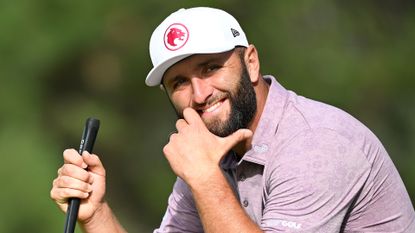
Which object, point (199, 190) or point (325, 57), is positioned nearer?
point (199, 190)

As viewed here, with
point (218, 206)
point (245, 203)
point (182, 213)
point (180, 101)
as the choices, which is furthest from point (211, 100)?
point (182, 213)

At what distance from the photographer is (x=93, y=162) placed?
3.57 m

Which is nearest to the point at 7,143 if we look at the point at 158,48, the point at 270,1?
the point at 270,1

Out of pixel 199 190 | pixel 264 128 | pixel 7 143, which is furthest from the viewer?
pixel 7 143

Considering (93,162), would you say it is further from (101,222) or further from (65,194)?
(101,222)

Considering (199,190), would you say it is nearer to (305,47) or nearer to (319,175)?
(319,175)

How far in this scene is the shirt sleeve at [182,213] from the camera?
3908 millimetres

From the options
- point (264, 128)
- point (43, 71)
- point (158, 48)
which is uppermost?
point (43, 71)

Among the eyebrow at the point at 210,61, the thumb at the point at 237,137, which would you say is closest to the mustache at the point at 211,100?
the eyebrow at the point at 210,61

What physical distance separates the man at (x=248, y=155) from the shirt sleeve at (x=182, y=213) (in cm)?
23

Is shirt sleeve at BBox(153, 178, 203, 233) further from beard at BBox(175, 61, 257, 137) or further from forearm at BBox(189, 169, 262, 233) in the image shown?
forearm at BBox(189, 169, 262, 233)

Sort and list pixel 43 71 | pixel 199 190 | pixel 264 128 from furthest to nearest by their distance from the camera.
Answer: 1. pixel 43 71
2. pixel 264 128
3. pixel 199 190

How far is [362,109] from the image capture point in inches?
404

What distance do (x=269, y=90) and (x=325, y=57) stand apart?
6.95 meters
